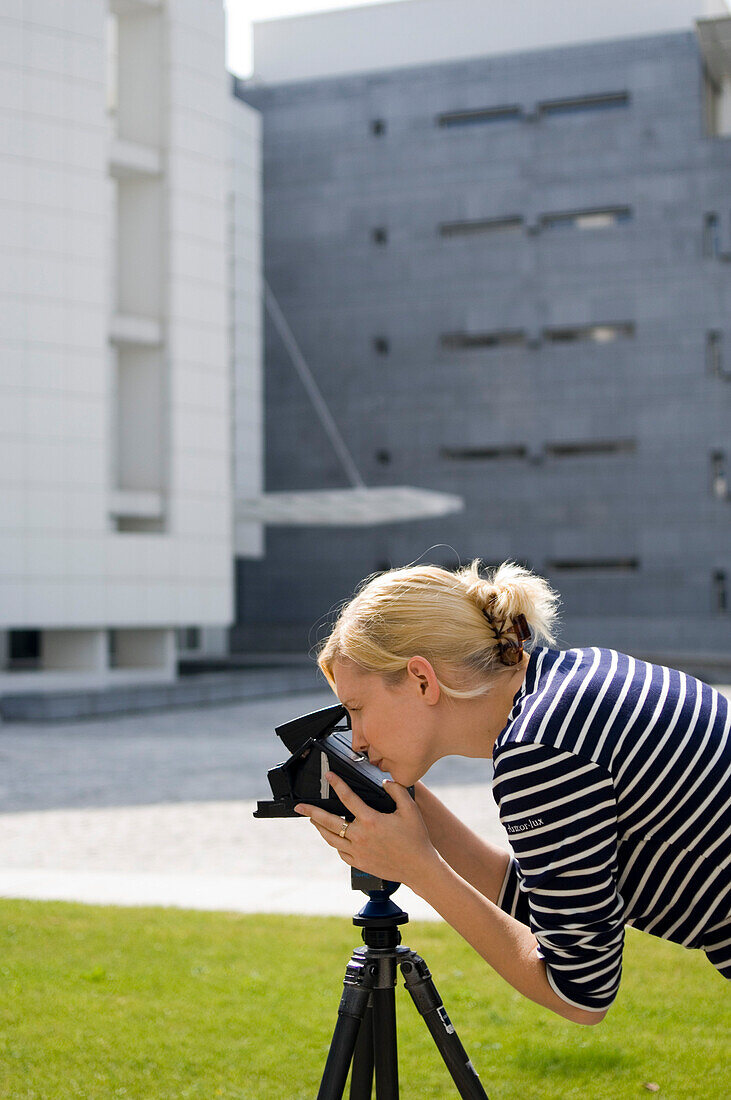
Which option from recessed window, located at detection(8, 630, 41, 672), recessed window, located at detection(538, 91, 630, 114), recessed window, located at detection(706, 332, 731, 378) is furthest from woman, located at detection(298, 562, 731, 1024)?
recessed window, located at detection(538, 91, 630, 114)

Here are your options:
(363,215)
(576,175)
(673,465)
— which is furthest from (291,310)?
(673,465)

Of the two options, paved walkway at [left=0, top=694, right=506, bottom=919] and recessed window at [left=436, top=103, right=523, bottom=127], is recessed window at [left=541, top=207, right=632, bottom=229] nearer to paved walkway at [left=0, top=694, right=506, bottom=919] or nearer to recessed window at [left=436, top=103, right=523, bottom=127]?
recessed window at [left=436, top=103, right=523, bottom=127]

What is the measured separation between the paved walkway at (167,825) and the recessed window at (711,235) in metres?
27.2

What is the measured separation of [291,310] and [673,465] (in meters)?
14.0

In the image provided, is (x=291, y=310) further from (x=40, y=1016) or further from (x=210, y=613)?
(x=40, y=1016)

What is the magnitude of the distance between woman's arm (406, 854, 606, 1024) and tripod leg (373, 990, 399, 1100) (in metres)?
0.19

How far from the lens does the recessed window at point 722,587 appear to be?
38156 mm

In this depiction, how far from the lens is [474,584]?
218 cm

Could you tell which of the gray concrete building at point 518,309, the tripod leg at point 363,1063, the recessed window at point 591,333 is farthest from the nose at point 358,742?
the recessed window at point 591,333

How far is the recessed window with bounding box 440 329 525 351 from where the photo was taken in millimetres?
39812

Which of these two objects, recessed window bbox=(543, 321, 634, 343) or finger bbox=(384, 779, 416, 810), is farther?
recessed window bbox=(543, 321, 634, 343)

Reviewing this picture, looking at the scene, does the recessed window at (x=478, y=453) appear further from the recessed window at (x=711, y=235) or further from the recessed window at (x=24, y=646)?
the recessed window at (x=24, y=646)

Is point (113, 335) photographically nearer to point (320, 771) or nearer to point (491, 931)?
point (320, 771)

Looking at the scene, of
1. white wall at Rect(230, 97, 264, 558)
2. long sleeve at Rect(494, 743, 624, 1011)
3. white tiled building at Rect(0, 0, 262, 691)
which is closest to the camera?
long sleeve at Rect(494, 743, 624, 1011)
